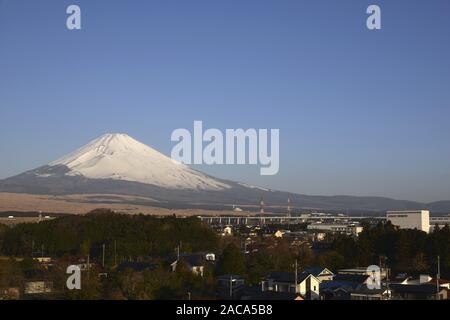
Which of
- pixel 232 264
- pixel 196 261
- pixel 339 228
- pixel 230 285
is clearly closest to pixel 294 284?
pixel 230 285

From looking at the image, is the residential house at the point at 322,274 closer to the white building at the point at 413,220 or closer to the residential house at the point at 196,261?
the residential house at the point at 196,261

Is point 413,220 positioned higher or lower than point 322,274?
higher

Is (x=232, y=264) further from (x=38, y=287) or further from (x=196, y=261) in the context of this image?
(x=38, y=287)

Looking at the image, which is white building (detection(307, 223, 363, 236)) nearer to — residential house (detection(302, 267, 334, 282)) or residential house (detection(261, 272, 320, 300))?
residential house (detection(302, 267, 334, 282))

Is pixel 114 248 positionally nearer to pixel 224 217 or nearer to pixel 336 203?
pixel 224 217

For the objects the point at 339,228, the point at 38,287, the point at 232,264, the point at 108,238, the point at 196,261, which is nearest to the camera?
the point at 38,287

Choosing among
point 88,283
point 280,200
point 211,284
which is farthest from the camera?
point 280,200

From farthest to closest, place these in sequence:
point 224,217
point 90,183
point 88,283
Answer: point 90,183 < point 224,217 < point 88,283

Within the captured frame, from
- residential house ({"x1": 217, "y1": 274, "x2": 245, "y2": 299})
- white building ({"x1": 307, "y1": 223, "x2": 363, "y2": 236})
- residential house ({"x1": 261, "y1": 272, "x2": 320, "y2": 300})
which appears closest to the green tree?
residential house ({"x1": 217, "y1": 274, "x2": 245, "y2": 299})
